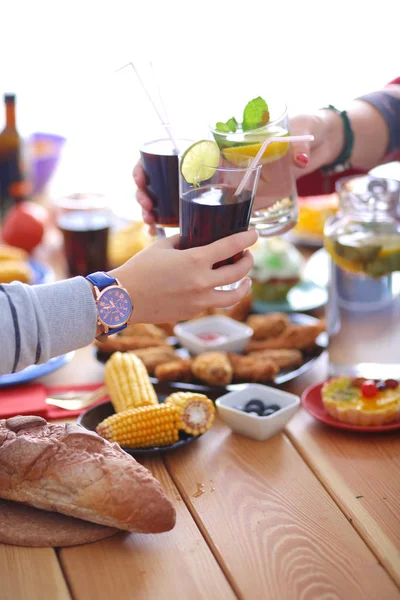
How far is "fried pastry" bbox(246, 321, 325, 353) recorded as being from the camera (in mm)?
1876

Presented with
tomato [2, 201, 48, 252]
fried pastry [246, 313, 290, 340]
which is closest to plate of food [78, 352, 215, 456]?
fried pastry [246, 313, 290, 340]

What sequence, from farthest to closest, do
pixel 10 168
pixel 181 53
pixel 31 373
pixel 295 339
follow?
pixel 181 53, pixel 10 168, pixel 295 339, pixel 31 373

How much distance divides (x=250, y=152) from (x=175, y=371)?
540 millimetres

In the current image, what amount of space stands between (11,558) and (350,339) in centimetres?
103

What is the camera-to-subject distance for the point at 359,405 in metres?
1.55

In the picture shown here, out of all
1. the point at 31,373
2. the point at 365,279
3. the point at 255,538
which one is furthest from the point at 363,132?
the point at 255,538

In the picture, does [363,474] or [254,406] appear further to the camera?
[254,406]

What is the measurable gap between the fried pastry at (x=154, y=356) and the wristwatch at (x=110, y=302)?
0.51 m

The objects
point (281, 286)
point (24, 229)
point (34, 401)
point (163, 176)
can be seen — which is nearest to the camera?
point (163, 176)

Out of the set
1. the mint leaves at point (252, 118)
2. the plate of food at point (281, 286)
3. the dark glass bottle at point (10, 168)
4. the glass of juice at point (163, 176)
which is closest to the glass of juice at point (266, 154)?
the mint leaves at point (252, 118)

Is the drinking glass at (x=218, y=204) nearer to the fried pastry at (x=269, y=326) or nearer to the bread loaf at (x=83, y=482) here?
the bread loaf at (x=83, y=482)

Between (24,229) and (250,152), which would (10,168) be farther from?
(250,152)

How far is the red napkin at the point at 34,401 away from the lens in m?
1.62

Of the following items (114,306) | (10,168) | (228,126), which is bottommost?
(10,168)
